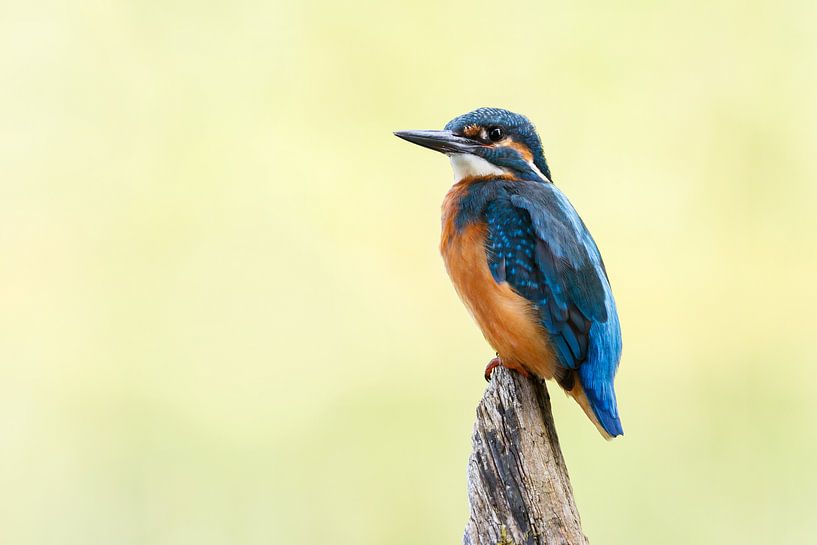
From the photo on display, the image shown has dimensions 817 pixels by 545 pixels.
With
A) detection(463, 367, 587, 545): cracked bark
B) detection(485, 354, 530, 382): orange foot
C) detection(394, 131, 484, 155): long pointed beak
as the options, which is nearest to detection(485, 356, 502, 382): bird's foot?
detection(485, 354, 530, 382): orange foot

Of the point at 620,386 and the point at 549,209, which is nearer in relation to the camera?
the point at 549,209

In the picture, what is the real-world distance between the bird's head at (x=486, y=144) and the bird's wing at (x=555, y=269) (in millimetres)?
287

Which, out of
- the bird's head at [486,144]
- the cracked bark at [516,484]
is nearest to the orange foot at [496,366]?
the cracked bark at [516,484]

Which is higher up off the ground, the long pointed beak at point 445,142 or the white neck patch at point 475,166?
the long pointed beak at point 445,142

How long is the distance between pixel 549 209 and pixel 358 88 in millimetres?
3458

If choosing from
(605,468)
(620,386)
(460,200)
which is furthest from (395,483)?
(460,200)

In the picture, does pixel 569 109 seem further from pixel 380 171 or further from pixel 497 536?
pixel 497 536

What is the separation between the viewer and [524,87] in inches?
250

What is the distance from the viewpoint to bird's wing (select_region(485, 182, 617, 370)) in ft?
10.5

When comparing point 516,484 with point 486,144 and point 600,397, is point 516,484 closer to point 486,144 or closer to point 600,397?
point 600,397

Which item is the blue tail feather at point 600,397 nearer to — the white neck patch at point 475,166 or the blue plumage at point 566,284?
the blue plumage at point 566,284

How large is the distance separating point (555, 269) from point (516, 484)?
77 centimetres

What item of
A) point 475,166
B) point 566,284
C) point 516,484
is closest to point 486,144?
point 475,166

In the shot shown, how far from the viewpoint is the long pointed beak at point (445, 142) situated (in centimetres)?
356
